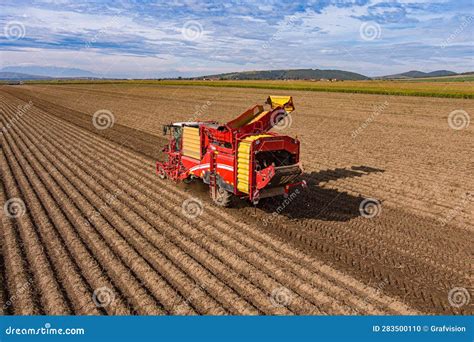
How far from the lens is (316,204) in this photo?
1207 centimetres

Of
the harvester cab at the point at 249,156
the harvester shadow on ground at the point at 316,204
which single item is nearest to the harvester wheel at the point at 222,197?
the harvester cab at the point at 249,156

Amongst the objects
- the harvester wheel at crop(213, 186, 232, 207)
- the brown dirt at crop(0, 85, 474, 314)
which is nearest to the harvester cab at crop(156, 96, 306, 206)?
the harvester wheel at crop(213, 186, 232, 207)

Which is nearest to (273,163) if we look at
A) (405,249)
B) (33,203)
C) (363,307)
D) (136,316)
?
(405,249)

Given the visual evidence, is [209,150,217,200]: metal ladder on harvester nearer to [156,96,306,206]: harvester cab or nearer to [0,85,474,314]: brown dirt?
[156,96,306,206]: harvester cab

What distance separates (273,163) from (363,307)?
456cm

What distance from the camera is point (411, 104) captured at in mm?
36344

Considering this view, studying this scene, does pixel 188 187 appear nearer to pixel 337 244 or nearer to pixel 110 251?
pixel 110 251

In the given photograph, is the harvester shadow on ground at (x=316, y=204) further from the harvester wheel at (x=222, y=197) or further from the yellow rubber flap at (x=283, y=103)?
the yellow rubber flap at (x=283, y=103)

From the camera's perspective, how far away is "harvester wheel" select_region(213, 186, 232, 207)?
11387mm

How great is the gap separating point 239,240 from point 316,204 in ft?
11.8

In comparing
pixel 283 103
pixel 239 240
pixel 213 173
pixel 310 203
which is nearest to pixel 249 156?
pixel 213 173

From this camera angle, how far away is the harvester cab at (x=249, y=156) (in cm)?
1023

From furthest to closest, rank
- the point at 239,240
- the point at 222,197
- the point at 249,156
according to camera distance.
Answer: the point at 222,197
the point at 249,156
the point at 239,240

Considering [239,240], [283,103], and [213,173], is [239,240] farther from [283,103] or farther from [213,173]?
[283,103]
